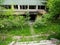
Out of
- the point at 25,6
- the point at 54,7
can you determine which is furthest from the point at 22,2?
the point at 54,7

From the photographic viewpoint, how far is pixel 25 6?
103ft

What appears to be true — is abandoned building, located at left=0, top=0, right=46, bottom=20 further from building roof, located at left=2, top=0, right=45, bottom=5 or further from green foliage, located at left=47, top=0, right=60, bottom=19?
green foliage, located at left=47, top=0, right=60, bottom=19

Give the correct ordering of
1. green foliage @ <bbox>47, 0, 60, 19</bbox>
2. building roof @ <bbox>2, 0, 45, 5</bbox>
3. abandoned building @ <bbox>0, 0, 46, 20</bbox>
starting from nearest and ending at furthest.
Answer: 1. green foliage @ <bbox>47, 0, 60, 19</bbox>
2. building roof @ <bbox>2, 0, 45, 5</bbox>
3. abandoned building @ <bbox>0, 0, 46, 20</bbox>

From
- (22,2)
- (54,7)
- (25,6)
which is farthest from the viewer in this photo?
(25,6)

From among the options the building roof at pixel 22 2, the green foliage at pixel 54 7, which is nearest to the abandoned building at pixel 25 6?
the building roof at pixel 22 2

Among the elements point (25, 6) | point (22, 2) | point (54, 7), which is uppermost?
point (54, 7)

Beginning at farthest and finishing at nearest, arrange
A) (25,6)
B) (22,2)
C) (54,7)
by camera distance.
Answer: (25,6), (22,2), (54,7)

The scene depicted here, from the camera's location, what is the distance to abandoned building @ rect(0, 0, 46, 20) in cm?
3089

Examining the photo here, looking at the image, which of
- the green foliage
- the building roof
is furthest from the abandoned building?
the green foliage

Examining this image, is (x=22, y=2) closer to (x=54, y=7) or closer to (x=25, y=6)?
(x=25, y=6)

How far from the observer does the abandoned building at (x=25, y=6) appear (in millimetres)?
30891

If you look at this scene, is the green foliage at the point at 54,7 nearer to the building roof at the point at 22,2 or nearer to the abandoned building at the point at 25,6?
the abandoned building at the point at 25,6

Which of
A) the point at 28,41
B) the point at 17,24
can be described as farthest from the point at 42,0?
the point at 28,41

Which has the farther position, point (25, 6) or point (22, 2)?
point (25, 6)
